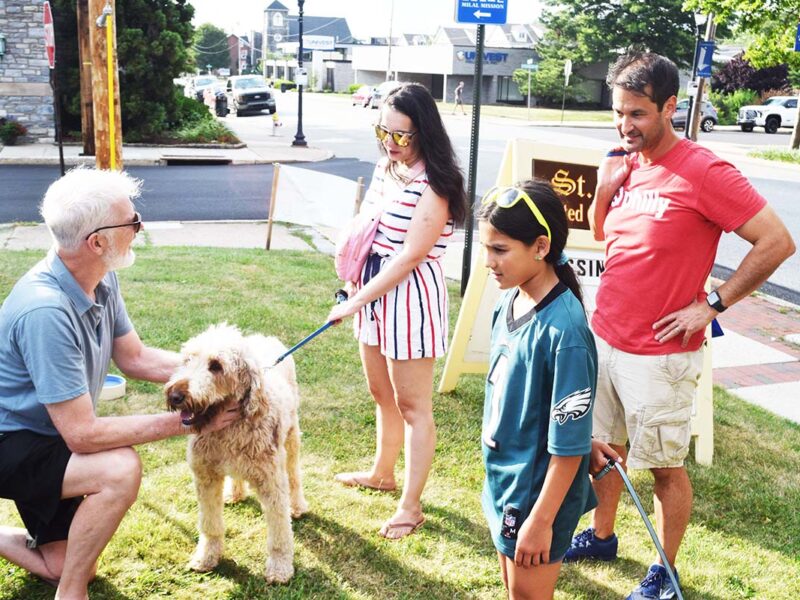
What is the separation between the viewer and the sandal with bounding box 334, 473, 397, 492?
4.20m

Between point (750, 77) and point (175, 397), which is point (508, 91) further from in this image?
point (175, 397)

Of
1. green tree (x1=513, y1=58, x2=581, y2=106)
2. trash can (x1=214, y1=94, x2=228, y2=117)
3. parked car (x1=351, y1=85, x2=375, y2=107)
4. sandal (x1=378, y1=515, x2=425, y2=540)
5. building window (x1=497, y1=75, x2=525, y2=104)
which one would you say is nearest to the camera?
sandal (x1=378, y1=515, x2=425, y2=540)

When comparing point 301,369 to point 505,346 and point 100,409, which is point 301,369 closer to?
point 100,409

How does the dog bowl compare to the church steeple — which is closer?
the dog bowl

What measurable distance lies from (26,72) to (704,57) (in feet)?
57.4

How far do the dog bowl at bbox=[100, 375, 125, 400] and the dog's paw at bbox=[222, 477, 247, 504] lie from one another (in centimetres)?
155

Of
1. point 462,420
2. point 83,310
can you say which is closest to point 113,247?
point 83,310

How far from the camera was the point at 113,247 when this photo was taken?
2885mm

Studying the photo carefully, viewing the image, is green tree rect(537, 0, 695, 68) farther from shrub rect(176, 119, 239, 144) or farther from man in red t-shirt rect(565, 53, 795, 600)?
man in red t-shirt rect(565, 53, 795, 600)

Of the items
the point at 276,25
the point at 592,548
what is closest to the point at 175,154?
the point at 592,548

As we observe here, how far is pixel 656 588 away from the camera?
3285 millimetres

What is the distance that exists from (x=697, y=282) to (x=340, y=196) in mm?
9342

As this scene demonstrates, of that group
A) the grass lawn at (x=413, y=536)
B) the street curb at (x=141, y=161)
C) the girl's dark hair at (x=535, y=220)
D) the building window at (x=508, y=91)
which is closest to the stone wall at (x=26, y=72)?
the street curb at (x=141, y=161)

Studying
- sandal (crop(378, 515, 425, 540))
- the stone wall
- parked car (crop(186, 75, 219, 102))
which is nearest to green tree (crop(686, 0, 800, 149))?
sandal (crop(378, 515, 425, 540))
